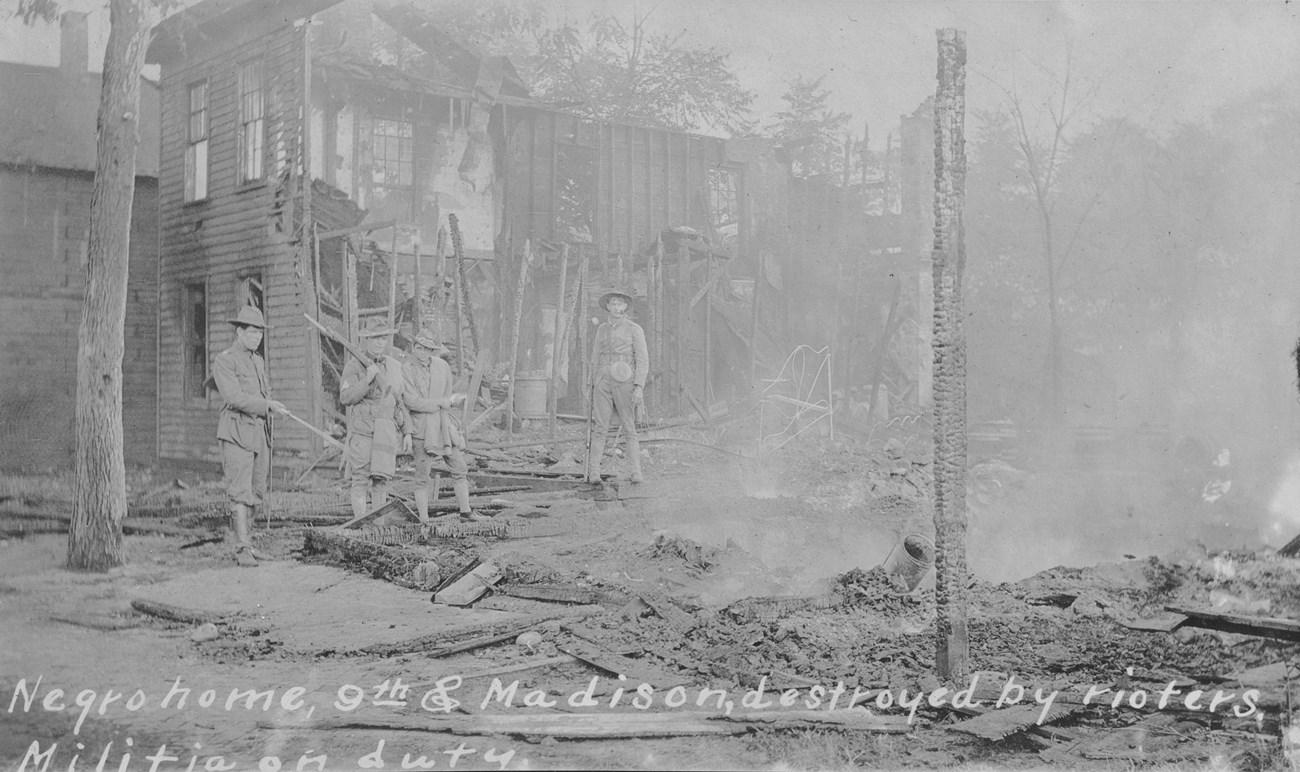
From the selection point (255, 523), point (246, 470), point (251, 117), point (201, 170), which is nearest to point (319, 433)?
point (246, 470)

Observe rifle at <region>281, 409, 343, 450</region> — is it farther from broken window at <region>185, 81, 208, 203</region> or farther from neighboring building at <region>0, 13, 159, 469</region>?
broken window at <region>185, 81, 208, 203</region>

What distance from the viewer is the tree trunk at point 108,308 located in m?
5.91

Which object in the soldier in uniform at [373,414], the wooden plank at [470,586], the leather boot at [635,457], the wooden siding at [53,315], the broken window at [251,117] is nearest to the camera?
the wooden plank at [470,586]

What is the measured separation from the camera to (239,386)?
588 cm

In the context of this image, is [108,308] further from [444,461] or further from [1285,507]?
[1285,507]

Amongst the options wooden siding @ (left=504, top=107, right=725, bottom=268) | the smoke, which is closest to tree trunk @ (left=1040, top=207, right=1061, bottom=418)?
the smoke

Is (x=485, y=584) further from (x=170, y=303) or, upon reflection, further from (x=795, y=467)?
(x=170, y=303)

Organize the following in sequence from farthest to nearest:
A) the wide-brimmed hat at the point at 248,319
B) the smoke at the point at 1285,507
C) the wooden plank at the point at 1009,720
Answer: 1. the smoke at the point at 1285,507
2. the wide-brimmed hat at the point at 248,319
3. the wooden plank at the point at 1009,720

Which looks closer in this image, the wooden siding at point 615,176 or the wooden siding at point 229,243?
the wooden siding at point 229,243

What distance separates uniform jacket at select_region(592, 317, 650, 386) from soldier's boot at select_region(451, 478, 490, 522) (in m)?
1.29

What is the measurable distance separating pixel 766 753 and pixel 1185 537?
5.77 metres

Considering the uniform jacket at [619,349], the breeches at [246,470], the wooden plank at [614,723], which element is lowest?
the wooden plank at [614,723]

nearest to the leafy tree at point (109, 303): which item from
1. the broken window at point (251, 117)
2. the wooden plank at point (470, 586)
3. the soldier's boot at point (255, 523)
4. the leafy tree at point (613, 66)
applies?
the broken window at point (251, 117)

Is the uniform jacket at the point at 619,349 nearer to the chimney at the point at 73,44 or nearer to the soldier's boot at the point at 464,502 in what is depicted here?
the soldier's boot at the point at 464,502
